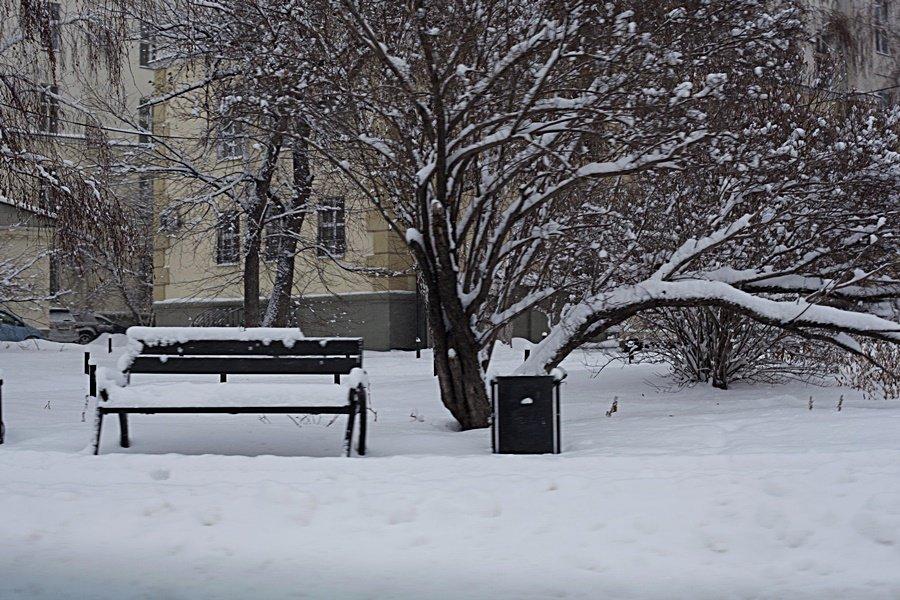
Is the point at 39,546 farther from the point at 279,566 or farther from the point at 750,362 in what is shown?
the point at 750,362

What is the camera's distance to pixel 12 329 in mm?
31188

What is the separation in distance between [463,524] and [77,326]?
113 ft

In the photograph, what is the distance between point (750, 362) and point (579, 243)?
3.45 m

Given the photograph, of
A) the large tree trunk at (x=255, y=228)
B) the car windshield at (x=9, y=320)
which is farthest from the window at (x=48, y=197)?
the car windshield at (x=9, y=320)

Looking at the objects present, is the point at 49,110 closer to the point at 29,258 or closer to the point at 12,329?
the point at 29,258

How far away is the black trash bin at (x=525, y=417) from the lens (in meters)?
8.26

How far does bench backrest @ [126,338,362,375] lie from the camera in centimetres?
916

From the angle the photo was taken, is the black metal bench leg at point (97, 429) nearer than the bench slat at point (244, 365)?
Yes

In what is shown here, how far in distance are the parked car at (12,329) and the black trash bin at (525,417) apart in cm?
2565

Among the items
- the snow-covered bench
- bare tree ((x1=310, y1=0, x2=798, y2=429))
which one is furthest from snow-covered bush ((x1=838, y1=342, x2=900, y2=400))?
the snow-covered bench

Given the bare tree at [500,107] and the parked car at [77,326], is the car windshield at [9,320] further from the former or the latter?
the bare tree at [500,107]

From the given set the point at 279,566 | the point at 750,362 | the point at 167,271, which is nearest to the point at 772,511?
the point at 279,566

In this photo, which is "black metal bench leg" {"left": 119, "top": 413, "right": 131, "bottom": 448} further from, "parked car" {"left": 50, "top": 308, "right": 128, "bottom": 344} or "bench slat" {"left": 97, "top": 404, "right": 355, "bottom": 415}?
"parked car" {"left": 50, "top": 308, "right": 128, "bottom": 344}

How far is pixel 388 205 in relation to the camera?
11.0 m
